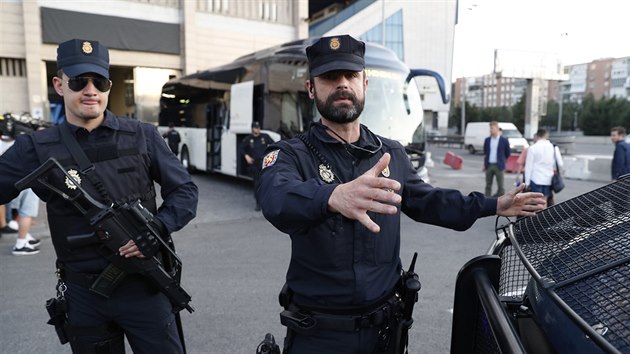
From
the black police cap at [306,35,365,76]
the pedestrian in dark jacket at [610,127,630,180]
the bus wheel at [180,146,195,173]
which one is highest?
the black police cap at [306,35,365,76]

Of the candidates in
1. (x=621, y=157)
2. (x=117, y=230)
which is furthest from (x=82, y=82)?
(x=621, y=157)

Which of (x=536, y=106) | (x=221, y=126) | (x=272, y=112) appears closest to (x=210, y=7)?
(x=221, y=126)

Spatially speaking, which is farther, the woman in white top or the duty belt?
the woman in white top

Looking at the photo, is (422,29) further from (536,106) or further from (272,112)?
(272,112)

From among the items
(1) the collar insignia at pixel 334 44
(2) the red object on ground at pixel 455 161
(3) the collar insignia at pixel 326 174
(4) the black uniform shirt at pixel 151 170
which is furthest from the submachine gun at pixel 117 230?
(2) the red object on ground at pixel 455 161

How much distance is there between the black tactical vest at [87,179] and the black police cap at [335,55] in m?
1.09

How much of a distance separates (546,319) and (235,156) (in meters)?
10.8

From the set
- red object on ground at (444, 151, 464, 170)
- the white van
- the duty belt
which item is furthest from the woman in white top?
the white van

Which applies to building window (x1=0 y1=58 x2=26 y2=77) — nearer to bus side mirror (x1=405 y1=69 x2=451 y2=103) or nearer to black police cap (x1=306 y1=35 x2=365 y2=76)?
bus side mirror (x1=405 y1=69 x2=451 y2=103)

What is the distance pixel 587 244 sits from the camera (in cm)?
156

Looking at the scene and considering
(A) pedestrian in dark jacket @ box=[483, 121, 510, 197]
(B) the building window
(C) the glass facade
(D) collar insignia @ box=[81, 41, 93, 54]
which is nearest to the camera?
(D) collar insignia @ box=[81, 41, 93, 54]

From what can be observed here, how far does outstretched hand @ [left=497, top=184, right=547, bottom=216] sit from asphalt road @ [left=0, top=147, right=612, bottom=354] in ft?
5.68

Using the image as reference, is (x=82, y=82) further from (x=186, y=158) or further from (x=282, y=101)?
(x=186, y=158)

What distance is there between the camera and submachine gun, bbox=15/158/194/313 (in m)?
2.08
